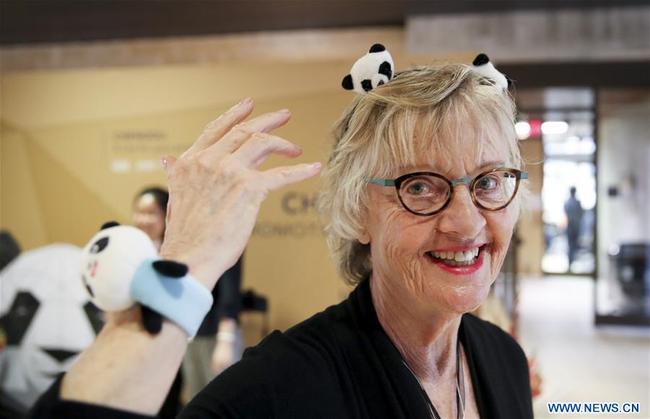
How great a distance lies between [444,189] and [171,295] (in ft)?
1.59

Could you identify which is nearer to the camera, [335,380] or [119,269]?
[119,269]

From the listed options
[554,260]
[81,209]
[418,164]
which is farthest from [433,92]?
[554,260]

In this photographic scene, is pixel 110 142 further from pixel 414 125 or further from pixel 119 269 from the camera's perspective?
pixel 119 269

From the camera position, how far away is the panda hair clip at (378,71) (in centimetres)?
99

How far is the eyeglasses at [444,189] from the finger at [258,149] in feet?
1.00

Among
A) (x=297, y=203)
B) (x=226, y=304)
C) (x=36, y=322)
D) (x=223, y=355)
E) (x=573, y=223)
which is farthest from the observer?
(x=573, y=223)

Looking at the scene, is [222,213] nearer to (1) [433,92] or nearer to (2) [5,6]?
(1) [433,92]

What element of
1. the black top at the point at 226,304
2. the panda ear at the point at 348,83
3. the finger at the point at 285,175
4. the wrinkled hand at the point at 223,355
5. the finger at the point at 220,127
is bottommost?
the wrinkled hand at the point at 223,355

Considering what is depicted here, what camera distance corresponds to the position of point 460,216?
2.96 ft

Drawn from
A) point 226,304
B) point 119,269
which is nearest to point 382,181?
point 119,269

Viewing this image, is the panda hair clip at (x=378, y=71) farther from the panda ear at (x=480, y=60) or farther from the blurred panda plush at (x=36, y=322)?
the blurred panda plush at (x=36, y=322)

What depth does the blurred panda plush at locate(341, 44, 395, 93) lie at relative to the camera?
99 centimetres

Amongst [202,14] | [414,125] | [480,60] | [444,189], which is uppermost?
[202,14]

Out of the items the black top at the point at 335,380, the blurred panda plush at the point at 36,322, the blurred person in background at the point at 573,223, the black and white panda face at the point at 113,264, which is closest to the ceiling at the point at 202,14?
the blurred person in background at the point at 573,223
